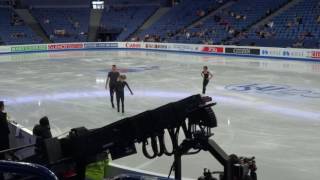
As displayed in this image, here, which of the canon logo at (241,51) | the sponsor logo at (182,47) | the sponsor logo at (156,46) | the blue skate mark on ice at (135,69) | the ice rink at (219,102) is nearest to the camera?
the ice rink at (219,102)

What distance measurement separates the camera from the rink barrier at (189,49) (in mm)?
29062

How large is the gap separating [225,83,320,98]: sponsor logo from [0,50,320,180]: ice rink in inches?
0.5

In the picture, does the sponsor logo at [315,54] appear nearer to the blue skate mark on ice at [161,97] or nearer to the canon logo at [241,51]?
the canon logo at [241,51]

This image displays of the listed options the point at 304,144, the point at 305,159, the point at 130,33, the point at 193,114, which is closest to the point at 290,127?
the point at 304,144

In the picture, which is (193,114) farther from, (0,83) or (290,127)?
(0,83)

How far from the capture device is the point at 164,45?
3931cm

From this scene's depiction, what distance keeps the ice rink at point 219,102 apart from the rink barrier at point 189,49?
2373 millimetres

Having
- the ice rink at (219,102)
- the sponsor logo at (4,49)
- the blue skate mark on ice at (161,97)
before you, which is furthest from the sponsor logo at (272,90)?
the sponsor logo at (4,49)

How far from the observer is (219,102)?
1458 centimetres

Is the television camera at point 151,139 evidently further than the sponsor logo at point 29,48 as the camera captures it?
No

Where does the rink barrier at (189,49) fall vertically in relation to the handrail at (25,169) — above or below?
below

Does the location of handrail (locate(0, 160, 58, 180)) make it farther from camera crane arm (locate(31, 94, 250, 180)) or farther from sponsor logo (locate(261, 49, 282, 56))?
sponsor logo (locate(261, 49, 282, 56))

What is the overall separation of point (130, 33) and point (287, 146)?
127 ft

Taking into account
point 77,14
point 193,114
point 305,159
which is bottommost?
point 305,159
